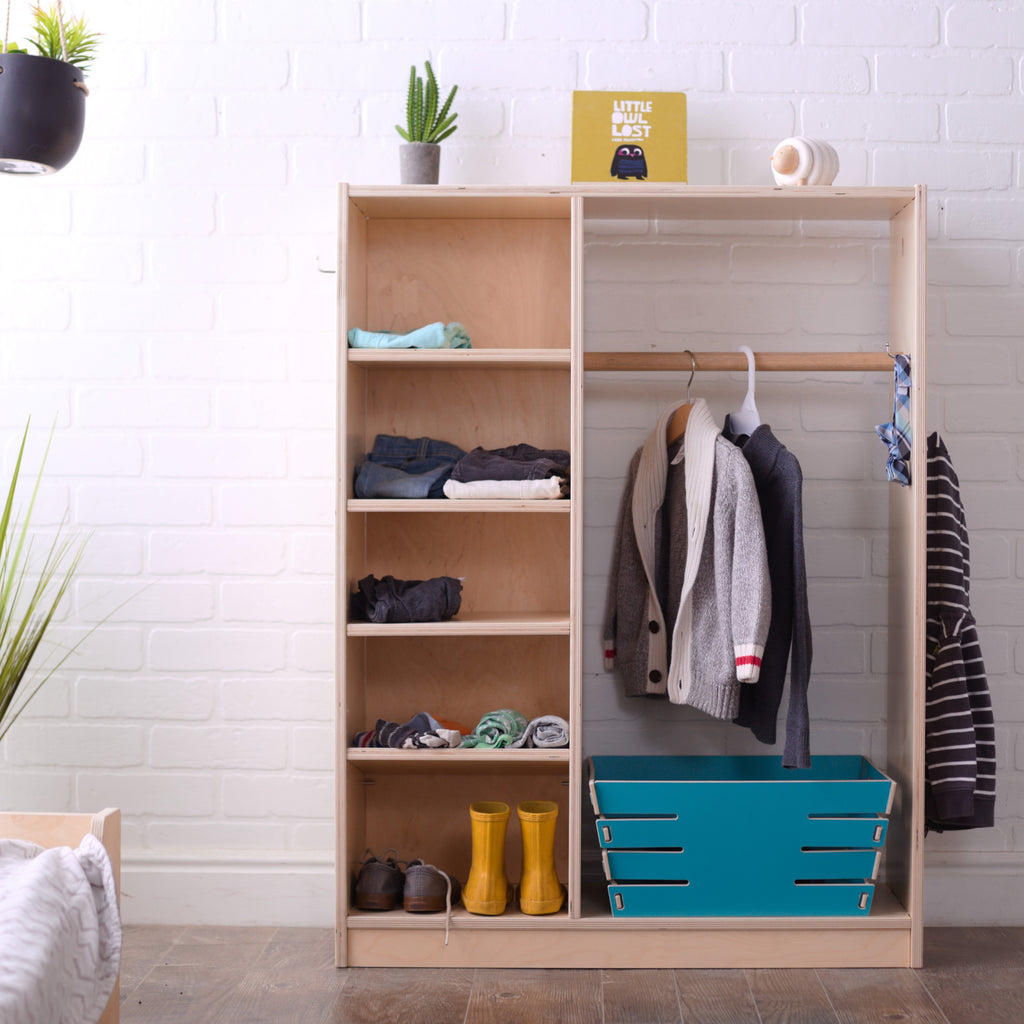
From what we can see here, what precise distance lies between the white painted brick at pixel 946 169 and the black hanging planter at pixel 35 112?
5.81 feet

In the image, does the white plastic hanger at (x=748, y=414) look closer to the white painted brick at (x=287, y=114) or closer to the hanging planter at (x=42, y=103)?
the white painted brick at (x=287, y=114)

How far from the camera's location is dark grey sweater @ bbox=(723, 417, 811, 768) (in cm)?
212

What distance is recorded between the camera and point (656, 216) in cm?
243

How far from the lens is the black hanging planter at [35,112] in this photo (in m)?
1.77

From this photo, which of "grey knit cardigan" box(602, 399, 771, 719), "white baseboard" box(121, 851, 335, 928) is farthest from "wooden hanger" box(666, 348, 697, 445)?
"white baseboard" box(121, 851, 335, 928)

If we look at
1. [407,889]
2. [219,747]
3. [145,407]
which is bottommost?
[407,889]

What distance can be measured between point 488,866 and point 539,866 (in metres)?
0.11

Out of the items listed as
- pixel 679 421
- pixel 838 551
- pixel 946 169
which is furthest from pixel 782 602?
pixel 946 169

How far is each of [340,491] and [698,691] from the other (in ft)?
2.84

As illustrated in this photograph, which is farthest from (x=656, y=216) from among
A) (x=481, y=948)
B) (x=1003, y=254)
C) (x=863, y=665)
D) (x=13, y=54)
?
(x=481, y=948)

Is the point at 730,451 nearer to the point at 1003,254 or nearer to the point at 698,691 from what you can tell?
the point at 698,691

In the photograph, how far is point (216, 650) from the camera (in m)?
2.48

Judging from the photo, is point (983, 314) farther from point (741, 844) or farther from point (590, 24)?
point (741, 844)

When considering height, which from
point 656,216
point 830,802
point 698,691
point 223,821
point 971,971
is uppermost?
point 656,216
